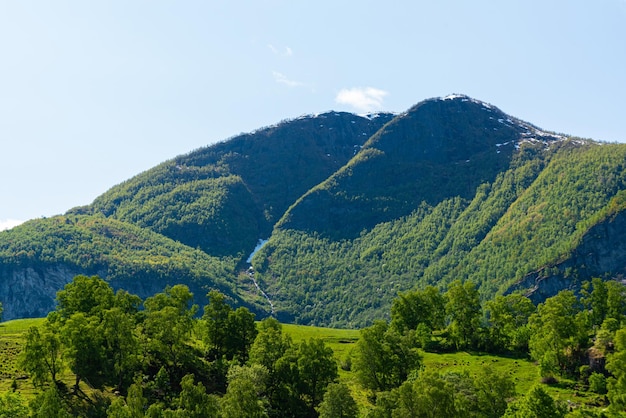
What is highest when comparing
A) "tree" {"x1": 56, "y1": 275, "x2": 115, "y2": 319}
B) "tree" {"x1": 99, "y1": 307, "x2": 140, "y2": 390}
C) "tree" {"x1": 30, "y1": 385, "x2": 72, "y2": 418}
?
"tree" {"x1": 56, "y1": 275, "x2": 115, "y2": 319}

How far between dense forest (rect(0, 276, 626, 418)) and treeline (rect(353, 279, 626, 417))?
25cm

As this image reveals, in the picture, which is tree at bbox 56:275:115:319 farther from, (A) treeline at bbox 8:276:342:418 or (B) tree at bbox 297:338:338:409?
(B) tree at bbox 297:338:338:409

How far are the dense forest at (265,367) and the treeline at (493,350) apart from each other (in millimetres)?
247

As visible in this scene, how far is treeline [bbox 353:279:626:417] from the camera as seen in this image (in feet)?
231

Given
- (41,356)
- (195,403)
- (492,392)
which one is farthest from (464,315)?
(41,356)

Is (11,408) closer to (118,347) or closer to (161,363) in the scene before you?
(118,347)

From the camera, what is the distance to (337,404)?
256 feet

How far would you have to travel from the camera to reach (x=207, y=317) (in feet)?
364

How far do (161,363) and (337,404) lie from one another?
38.3m

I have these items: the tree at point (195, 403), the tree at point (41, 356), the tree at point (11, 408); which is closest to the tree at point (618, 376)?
the tree at point (195, 403)

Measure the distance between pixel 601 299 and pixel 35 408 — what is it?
119239 millimetres

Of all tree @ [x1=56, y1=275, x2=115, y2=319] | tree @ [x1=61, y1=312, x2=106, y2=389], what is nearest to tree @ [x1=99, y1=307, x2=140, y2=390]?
tree @ [x1=61, y1=312, x2=106, y2=389]

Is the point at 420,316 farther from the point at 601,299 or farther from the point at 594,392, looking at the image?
the point at 594,392

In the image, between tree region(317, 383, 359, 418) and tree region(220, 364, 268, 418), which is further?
tree region(317, 383, 359, 418)
